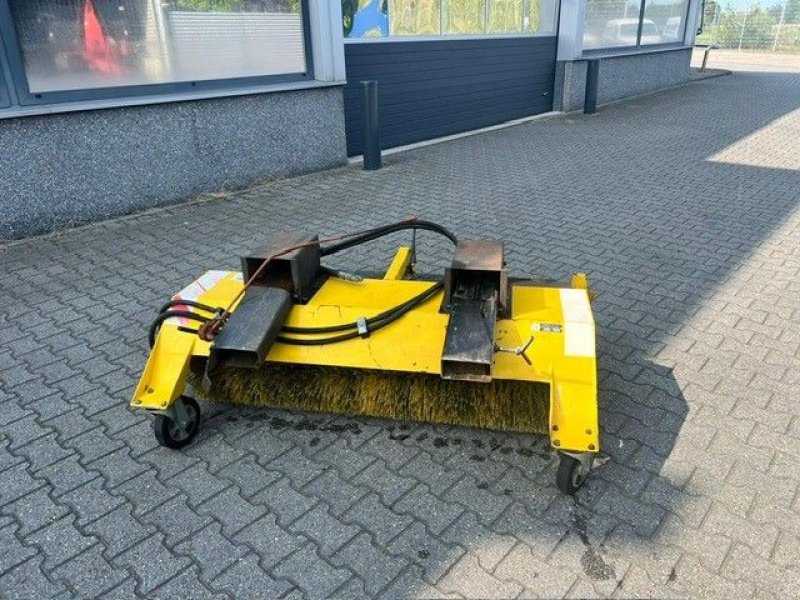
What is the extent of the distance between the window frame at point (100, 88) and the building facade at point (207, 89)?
0.04 ft

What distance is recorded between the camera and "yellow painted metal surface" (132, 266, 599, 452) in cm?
261

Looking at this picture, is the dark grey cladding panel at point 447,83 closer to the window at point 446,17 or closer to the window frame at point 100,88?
the window at point 446,17

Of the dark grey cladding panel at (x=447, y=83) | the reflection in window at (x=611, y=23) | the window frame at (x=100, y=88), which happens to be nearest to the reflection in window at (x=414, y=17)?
the dark grey cladding panel at (x=447, y=83)

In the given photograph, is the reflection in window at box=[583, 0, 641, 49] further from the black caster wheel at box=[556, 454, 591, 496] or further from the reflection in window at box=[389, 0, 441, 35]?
the black caster wheel at box=[556, 454, 591, 496]

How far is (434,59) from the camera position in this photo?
9.64m

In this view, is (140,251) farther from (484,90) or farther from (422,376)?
(484,90)

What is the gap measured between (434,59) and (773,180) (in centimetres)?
488

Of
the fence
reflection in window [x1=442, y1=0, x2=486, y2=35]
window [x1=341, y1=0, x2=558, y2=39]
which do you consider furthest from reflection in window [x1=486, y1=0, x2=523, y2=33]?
the fence

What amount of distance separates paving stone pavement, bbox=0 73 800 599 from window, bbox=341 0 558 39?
14.3 feet

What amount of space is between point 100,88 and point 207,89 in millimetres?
1110

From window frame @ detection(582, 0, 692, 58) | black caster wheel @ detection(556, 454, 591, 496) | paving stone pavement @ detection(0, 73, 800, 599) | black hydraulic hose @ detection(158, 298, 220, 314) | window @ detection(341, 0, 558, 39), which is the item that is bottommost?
paving stone pavement @ detection(0, 73, 800, 599)

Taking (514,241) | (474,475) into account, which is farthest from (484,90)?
(474,475)

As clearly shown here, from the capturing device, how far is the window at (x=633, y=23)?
1264 cm

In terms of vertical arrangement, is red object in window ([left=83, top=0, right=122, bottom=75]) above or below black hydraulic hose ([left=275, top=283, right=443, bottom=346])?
above
